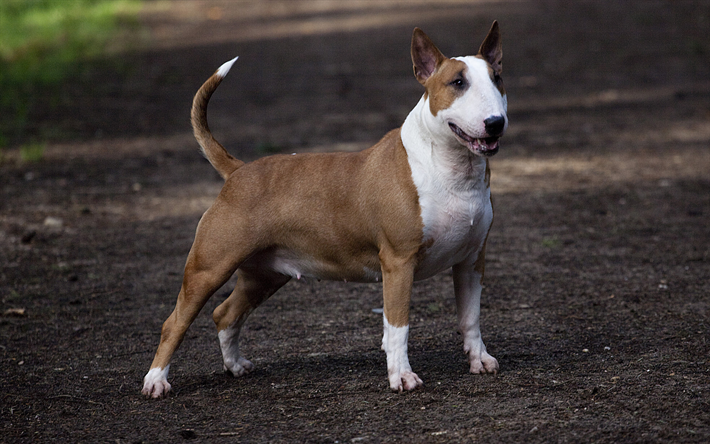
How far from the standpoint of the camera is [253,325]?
584 centimetres

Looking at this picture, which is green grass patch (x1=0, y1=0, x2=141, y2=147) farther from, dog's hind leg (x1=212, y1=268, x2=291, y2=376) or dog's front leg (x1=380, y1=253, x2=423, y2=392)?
dog's front leg (x1=380, y1=253, x2=423, y2=392)

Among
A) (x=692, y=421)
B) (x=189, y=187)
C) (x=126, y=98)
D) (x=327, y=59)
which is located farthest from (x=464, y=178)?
(x=327, y=59)

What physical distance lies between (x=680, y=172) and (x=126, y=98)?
29.0ft

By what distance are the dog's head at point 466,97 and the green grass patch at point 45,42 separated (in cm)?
821

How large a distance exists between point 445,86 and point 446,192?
20.2 inches

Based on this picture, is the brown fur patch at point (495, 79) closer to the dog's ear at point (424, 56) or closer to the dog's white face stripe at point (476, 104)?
the dog's white face stripe at point (476, 104)

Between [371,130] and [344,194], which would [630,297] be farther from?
[371,130]

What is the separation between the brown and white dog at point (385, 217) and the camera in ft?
14.5

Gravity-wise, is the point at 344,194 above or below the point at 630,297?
above

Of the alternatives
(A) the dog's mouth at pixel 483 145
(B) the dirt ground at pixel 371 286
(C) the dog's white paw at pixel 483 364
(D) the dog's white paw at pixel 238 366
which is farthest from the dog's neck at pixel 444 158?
(D) the dog's white paw at pixel 238 366

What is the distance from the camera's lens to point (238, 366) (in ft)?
16.3

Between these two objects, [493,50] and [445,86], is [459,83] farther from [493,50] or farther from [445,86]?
[493,50]

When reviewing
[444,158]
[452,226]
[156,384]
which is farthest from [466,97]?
[156,384]

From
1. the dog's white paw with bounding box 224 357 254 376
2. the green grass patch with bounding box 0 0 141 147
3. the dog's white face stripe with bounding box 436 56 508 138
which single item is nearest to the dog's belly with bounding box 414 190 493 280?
the dog's white face stripe with bounding box 436 56 508 138
